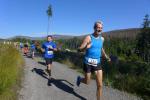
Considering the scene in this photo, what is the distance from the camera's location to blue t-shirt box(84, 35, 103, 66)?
876 cm

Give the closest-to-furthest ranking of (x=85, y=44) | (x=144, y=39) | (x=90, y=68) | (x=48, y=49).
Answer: (x=85, y=44) → (x=90, y=68) → (x=48, y=49) → (x=144, y=39)

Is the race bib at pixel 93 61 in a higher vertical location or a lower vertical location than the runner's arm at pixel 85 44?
lower

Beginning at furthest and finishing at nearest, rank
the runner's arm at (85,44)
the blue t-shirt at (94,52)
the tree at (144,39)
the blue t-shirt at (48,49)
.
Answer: the tree at (144,39) → the blue t-shirt at (48,49) → the blue t-shirt at (94,52) → the runner's arm at (85,44)

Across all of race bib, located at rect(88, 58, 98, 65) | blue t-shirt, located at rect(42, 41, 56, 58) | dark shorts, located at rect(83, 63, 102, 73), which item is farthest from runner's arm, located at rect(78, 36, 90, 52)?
blue t-shirt, located at rect(42, 41, 56, 58)

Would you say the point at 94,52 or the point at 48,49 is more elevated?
the point at 94,52

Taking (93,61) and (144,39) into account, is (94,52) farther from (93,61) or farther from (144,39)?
(144,39)

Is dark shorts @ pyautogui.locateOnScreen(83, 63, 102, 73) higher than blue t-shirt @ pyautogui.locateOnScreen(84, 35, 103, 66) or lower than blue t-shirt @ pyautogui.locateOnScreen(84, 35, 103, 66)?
lower

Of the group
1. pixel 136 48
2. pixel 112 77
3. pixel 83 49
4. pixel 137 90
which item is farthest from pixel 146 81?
pixel 136 48

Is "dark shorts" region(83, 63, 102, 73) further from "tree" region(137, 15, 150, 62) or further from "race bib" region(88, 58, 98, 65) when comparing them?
"tree" region(137, 15, 150, 62)

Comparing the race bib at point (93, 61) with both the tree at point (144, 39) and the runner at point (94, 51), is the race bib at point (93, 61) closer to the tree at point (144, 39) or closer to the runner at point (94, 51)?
the runner at point (94, 51)

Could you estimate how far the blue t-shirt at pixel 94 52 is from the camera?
8758 millimetres

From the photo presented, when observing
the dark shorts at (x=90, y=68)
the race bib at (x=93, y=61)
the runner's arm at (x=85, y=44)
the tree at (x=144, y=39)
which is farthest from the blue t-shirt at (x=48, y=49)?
the tree at (x=144, y=39)

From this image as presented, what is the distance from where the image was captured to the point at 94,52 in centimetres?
888

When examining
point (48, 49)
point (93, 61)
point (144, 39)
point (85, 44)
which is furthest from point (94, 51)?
point (144, 39)
